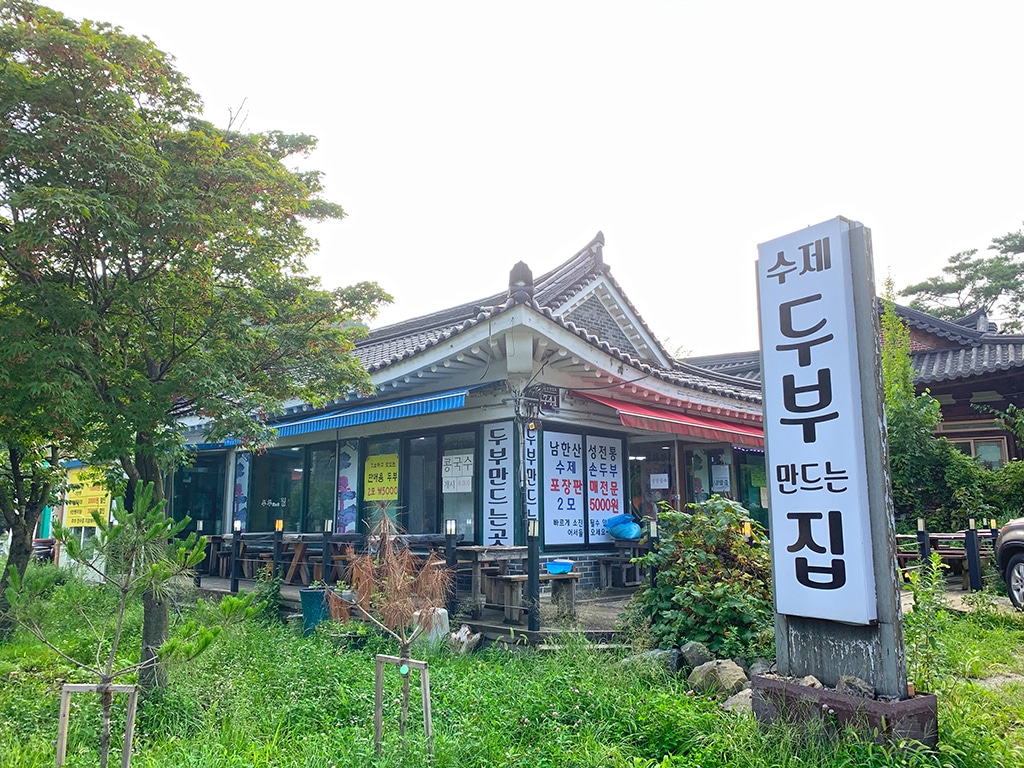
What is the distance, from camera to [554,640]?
699 centimetres

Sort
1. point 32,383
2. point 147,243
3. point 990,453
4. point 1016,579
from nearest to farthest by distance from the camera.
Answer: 1. point 32,383
2. point 147,243
3. point 1016,579
4. point 990,453

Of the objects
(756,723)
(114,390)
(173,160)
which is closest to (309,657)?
(114,390)

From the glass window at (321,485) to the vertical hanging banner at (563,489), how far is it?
422 centimetres

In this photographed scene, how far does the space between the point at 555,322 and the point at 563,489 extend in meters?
2.85

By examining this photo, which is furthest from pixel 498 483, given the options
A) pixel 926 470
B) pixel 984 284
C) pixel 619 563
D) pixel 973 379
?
pixel 984 284

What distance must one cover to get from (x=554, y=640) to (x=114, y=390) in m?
4.51

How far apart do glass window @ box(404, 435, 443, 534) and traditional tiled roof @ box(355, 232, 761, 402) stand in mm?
1456

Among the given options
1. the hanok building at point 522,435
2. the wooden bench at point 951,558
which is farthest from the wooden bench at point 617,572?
the wooden bench at point 951,558

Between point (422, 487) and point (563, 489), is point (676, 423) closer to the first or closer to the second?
point (563, 489)

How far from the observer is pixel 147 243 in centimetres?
589

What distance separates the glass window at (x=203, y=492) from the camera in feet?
50.8

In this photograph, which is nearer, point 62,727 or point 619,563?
point 62,727

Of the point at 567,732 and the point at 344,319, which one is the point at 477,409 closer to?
the point at 344,319

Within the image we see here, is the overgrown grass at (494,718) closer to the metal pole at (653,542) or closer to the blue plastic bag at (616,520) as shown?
the metal pole at (653,542)
